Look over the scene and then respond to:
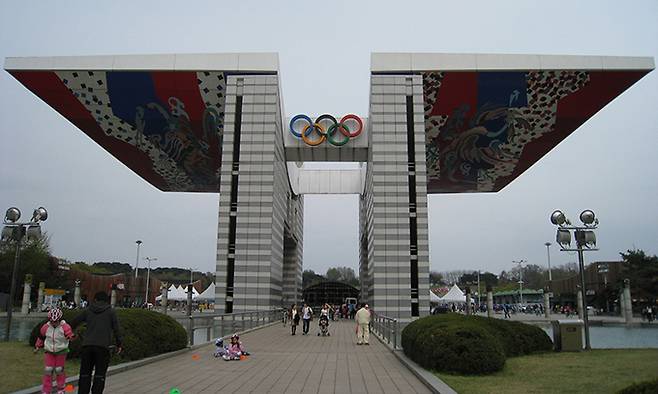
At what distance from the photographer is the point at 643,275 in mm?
48125

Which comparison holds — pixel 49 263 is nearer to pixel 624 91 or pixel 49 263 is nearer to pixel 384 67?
pixel 384 67

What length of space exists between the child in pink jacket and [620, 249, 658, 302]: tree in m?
50.8

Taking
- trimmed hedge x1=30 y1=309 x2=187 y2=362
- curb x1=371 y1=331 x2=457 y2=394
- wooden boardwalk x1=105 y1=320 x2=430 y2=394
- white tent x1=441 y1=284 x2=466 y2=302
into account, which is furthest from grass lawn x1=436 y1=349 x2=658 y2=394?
white tent x1=441 y1=284 x2=466 y2=302

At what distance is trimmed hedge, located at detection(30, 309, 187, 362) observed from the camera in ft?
42.5

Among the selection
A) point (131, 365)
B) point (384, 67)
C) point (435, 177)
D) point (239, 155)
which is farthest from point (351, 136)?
point (131, 365)

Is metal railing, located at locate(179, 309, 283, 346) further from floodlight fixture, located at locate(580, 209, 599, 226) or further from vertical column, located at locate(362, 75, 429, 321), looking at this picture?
floodlight fixture, located at locate(580, 209, 599, 226)

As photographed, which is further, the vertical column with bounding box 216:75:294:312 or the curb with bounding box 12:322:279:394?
the vertical column with bounding box 216:75:294:312

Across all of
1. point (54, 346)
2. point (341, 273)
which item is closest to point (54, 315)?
point (54, 346)

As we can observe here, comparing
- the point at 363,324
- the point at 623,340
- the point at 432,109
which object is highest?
the point at 432,109

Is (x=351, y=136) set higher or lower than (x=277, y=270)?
higher

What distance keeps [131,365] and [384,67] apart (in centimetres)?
2941

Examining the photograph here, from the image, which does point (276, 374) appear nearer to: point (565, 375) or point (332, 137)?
point (565, 375)

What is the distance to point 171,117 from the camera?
134 ft

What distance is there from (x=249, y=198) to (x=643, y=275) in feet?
118
